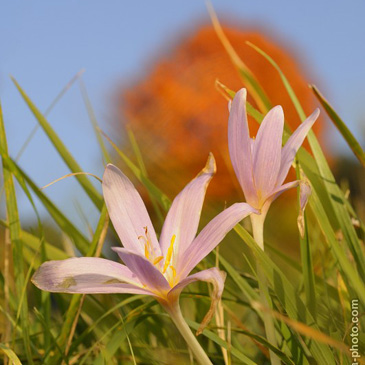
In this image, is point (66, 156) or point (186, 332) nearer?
point (186, 332)

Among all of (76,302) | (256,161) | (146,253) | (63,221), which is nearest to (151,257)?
(146,253)

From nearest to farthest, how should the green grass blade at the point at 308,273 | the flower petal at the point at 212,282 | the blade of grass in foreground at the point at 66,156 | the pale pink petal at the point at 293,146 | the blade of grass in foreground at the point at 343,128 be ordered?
the flower petal at the point at 212,282, the pale pink petal at the point at 293,146, the green grass blade at the point at 308,273, the blade of grass in foreground at the point at 343,128, the blade of grass in foreground at the point at 66,156

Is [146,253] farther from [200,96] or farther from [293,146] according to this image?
[200,96]

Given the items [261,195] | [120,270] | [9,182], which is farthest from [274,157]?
[9,182]

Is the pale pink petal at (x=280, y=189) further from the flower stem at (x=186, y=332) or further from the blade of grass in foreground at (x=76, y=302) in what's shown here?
the blade of grass in foreground at (x=76, y=302)

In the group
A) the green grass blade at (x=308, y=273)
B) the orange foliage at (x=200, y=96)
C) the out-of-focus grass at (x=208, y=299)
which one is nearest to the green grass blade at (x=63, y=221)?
the out-of-focus grass at (x=208, y=299)

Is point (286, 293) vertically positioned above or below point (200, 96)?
above

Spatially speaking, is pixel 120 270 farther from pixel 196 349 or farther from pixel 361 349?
pixel 361 349
